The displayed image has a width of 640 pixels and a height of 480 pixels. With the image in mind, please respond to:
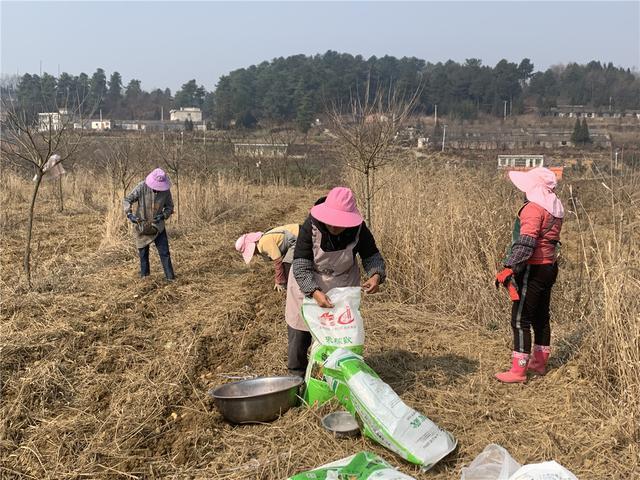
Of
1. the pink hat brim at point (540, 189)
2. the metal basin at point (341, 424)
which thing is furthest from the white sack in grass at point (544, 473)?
the pink hat brim at point (540, 189)

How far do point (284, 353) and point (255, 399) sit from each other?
1257 millimetres

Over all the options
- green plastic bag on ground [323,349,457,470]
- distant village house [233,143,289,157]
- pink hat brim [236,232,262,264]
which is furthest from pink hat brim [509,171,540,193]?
distant village house [233,143,289,157]

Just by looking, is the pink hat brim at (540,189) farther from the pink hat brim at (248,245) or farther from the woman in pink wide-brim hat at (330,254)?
the pink hat brim at (248,245)

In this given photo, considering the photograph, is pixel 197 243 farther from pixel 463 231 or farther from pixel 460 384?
pixel 460 384

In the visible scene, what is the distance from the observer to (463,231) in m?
5.85

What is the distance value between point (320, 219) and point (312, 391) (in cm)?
102

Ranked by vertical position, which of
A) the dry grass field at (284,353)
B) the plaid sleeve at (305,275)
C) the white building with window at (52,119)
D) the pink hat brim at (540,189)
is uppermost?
the white building with window at (52,119)

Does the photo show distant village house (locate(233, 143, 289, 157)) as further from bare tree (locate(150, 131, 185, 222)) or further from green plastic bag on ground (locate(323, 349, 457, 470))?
green plastic bag on ground (locate(323, 349, 457, 470))

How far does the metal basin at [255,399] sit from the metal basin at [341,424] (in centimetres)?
29

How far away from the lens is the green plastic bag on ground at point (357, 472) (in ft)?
7.81

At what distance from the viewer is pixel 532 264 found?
3.76 m

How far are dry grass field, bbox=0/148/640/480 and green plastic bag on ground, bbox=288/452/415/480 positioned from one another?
15.1 inches

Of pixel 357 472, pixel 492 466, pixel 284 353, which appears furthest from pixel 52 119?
pixel 492 466

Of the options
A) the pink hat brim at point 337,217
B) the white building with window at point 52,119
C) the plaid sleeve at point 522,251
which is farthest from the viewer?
the white building with window at point 52,119
